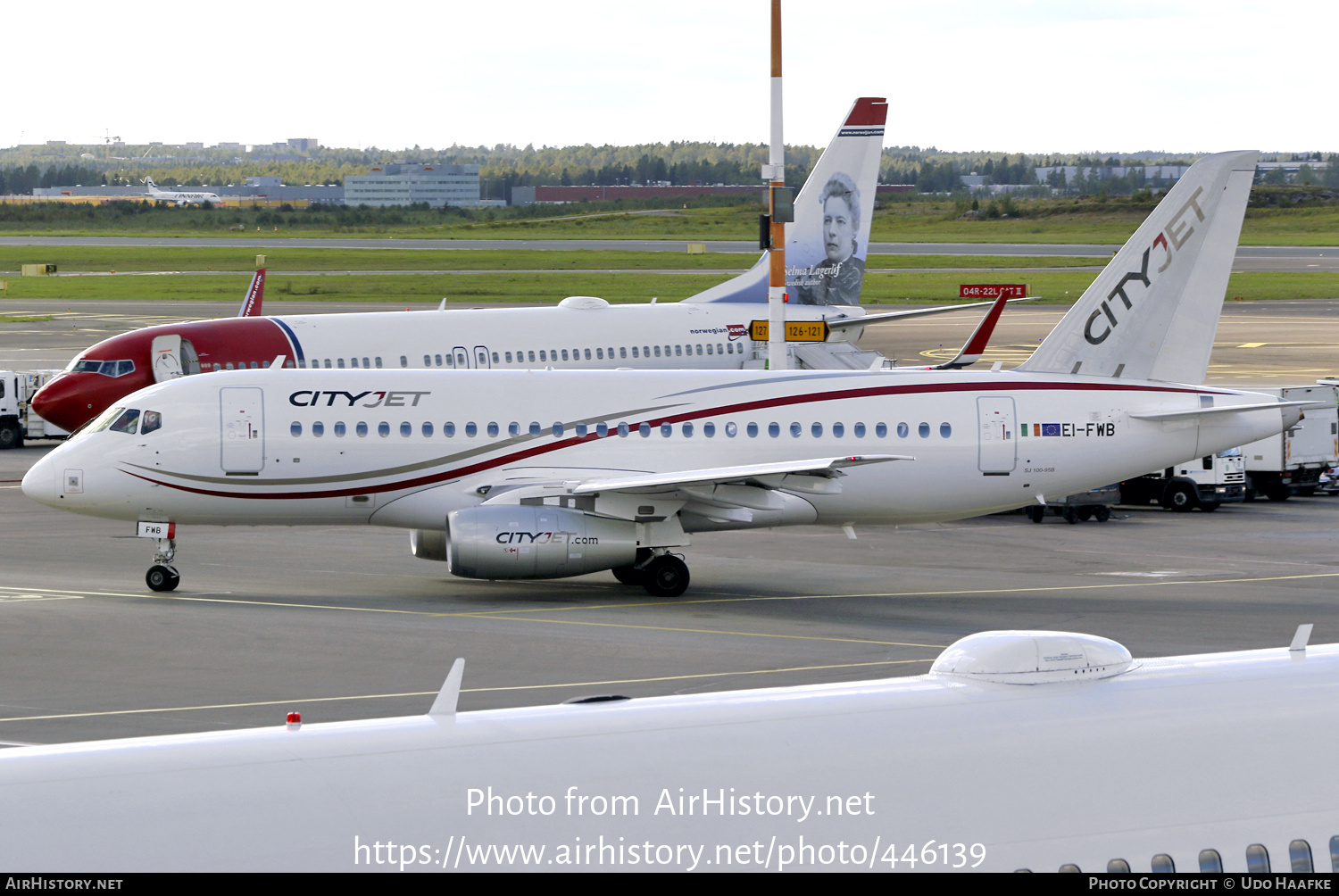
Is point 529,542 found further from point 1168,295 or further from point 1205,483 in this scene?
point 1205,483

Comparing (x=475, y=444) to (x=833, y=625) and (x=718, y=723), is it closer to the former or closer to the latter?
(x=833, y=625)

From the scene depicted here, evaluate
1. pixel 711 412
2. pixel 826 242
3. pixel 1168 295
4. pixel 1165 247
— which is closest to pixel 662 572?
pixel 711 412

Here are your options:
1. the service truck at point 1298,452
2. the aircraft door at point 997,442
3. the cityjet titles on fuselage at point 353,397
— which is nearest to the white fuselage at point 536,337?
the cityjet titles on fuselage at point 353,397

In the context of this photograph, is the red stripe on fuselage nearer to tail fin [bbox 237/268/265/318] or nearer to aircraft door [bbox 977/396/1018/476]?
aircraft door [bbox 977/396/1018/476]

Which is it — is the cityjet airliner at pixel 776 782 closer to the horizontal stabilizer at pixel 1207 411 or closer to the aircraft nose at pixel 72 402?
the horizontal stabilizer at pixel 1207 411

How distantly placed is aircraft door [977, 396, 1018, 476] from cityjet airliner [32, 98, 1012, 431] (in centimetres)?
919

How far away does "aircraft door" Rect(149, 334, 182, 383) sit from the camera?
4122 cm

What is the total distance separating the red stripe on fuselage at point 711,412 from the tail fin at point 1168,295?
32.2 inches

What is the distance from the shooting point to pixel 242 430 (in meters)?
27.2

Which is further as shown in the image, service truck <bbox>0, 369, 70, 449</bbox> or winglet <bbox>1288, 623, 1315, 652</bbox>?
service truck <bbox>0, 369, 70, 449</bbox>

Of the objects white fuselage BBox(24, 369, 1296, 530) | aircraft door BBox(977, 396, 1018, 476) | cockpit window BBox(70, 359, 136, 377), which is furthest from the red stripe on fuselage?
cockpit window BBox(70, 359, 136, 377)

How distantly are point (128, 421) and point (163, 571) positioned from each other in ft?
8.92

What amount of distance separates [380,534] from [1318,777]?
2931 cm

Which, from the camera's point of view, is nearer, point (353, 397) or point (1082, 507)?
point (353, 397)
